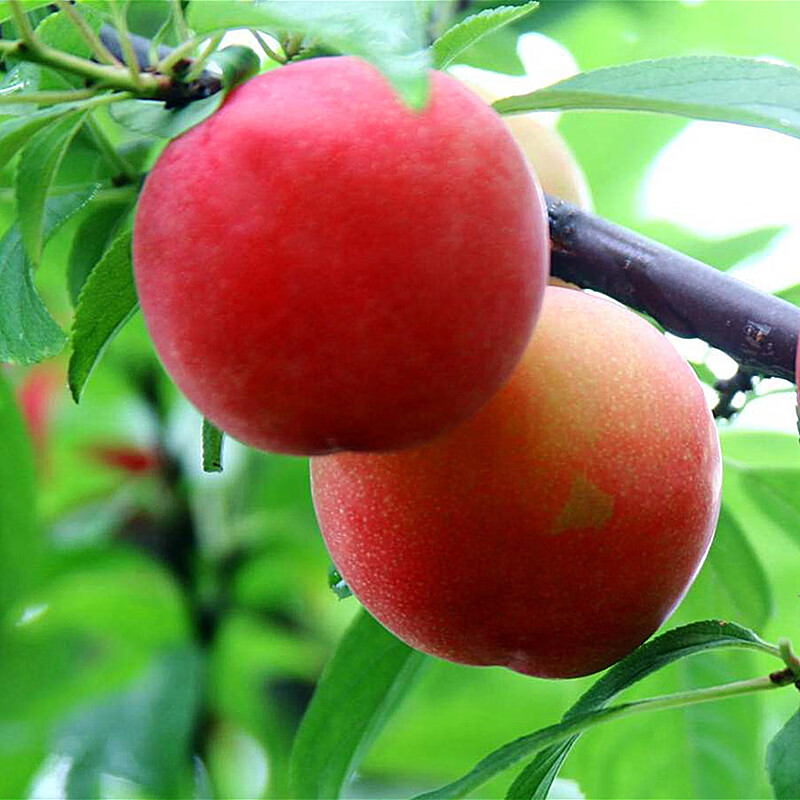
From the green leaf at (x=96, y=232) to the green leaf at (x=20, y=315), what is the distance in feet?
0.42

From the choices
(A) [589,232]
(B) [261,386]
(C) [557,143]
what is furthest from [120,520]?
(B) [261,386]

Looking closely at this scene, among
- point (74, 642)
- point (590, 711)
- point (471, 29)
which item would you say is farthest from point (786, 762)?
point (74, 642)

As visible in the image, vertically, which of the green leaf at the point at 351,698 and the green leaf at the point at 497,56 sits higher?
the green leaf at the point at 497,56

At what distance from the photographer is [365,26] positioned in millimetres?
518

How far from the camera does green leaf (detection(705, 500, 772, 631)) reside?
40.7 inches

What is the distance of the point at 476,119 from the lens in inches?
22.8

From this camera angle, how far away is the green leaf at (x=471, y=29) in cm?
67

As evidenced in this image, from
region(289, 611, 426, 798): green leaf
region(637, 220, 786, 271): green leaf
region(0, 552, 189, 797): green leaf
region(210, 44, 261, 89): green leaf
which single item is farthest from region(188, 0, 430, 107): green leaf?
region(0, 552, 189, 797): green leaf

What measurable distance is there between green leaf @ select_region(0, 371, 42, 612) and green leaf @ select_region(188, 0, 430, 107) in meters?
0.65

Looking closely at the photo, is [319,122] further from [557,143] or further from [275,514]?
[275,514]

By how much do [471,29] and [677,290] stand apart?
0.20 metres

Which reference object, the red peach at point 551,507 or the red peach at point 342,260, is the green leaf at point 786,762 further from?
the red peach at point 342,260

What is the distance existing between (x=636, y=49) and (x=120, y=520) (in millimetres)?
879

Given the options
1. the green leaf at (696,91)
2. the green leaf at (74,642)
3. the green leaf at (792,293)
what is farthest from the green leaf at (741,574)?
the green leaf at (74,642)
